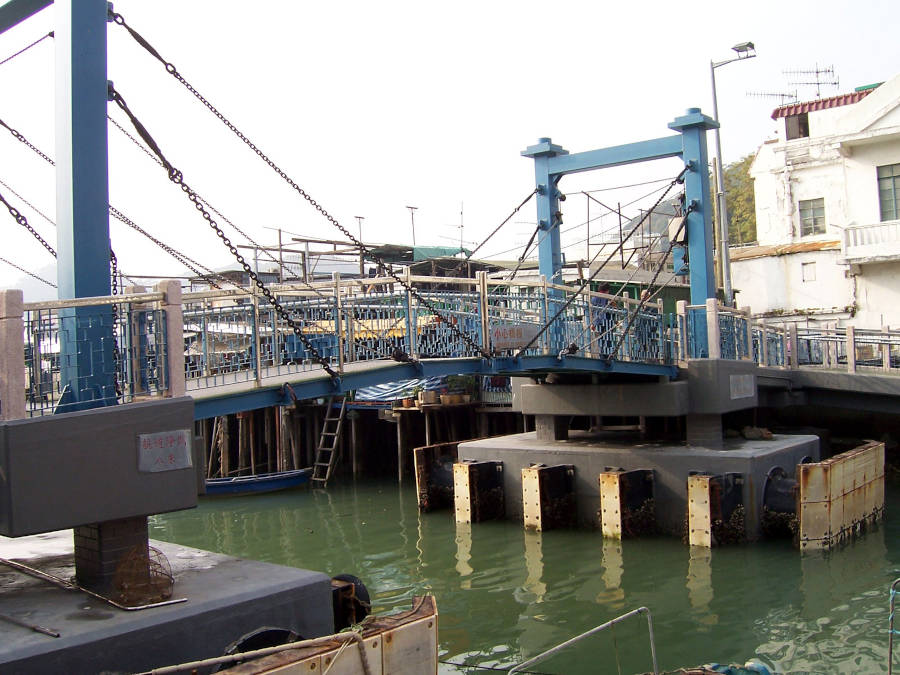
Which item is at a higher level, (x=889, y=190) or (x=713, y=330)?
(x=889, y=190)

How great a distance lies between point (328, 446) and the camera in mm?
29031

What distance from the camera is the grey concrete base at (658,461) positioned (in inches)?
669

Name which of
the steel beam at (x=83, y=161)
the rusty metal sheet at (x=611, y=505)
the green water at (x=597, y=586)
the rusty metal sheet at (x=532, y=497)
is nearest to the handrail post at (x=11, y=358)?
the steel beam at (x=83, y=161)

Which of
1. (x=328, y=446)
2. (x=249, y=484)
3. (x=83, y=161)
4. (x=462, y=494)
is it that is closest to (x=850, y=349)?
(x=462, y=494)

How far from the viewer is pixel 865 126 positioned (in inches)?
1160

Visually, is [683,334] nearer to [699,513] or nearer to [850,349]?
[699,513]

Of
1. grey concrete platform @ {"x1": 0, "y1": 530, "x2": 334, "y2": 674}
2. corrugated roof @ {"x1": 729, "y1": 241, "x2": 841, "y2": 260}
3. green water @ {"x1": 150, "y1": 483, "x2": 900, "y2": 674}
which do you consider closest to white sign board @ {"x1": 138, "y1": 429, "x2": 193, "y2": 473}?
grey concrete platform @ {"x1": 0, "y1": 530, "x2": 334, "y2": 674}

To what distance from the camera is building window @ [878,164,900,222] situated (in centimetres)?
2970

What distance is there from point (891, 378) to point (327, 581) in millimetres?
16080

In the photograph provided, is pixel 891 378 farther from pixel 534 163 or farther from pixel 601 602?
pixel 601 602

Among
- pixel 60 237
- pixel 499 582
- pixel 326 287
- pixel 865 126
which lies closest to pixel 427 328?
pixel 326 287

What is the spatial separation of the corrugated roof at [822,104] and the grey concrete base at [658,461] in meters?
19.5

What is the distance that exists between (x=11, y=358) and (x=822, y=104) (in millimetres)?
33957

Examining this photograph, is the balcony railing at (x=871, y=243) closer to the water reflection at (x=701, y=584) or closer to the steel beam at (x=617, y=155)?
the steel beam at (x=617, y=155)
